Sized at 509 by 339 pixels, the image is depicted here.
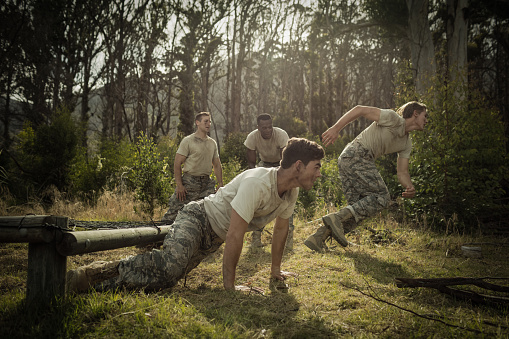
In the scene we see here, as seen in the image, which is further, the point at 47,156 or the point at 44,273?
the point at 47,156

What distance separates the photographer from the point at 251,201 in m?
2.76

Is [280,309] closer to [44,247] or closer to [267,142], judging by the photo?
[44,247]

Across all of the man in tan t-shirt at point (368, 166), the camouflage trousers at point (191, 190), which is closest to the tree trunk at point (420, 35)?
the man in tan t-shirt at point (368, 166)

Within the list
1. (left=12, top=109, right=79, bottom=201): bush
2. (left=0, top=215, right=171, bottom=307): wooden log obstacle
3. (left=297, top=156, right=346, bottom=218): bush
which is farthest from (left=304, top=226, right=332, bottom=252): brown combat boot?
(left=12, top=109, right=79, bottom=201): bush

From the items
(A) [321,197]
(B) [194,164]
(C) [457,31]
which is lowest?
(A) [321,197]

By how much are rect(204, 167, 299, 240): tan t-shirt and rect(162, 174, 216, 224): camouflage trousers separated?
2792mm

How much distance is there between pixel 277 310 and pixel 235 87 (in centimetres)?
2170

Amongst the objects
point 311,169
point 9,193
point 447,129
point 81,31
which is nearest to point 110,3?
point 81,31

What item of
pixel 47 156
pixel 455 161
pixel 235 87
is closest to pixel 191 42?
pixel 235 87

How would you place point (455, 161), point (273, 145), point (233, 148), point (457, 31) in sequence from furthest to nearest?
point (233, 148)
point (457, 31)
point (455, 161)
point (273, 145)

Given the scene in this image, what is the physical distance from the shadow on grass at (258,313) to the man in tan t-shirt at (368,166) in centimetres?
176

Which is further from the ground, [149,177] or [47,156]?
[47,156]

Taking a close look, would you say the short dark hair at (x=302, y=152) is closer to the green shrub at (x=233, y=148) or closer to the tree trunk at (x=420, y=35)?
the tree trunk at (x=420, y=35)

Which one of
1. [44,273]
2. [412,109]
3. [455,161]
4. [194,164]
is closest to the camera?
[44,273]
